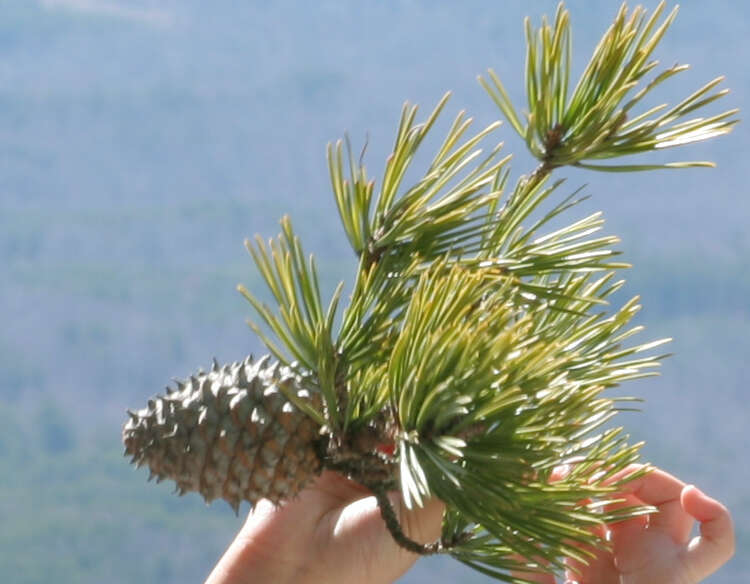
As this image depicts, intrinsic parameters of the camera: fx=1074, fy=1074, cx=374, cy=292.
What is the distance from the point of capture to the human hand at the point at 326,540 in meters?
0.37

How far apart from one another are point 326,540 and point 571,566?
10 cm

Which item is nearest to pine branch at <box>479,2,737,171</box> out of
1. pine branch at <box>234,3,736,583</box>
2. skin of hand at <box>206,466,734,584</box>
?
pine branch at <box>234,3,736,583</box>

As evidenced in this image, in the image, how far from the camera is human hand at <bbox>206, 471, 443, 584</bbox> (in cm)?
37

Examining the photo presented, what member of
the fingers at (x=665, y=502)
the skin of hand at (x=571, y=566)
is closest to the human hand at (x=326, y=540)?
the skin of hand at (x=571, y=566)

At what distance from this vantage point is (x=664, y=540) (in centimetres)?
44

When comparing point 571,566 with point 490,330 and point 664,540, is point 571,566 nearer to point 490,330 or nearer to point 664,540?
point 664,540

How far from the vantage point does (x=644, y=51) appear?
370 millimetres

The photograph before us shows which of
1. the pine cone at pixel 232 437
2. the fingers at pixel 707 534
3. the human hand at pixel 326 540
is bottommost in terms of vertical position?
the fingers at pixel 707 534

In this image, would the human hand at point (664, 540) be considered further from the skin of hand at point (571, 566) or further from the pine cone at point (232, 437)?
the pine cone at point (232, 437)

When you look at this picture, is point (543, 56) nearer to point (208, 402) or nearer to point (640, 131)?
point (640, 131)

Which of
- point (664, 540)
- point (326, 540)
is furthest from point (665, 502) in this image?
point (326, 540)

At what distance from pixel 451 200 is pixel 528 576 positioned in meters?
0.18

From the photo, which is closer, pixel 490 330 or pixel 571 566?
pixel 490 330

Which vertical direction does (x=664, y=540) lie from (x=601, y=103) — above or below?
below
